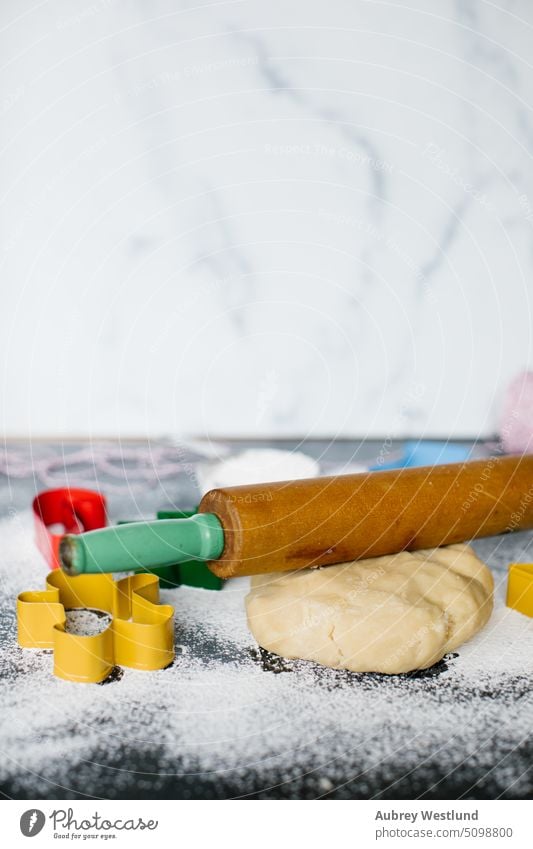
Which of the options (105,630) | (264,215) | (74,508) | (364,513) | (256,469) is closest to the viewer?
(105,630)

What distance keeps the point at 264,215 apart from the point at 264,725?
5.18ft

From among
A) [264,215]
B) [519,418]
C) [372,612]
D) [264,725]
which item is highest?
[264,215]

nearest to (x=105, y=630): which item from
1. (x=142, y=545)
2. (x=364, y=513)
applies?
(x=142, y=545)

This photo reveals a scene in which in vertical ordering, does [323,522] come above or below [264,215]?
below

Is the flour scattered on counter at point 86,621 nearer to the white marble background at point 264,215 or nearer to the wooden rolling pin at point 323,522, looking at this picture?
the wooden rolling pin at point 323,522

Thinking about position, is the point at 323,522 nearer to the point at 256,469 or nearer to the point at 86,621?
the point at 86,621

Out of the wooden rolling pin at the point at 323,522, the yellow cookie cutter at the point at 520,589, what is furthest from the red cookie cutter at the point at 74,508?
the yellow cookie cutter at the point at 520,589

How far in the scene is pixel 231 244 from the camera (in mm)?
2242

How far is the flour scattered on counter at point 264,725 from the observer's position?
2.89 feet

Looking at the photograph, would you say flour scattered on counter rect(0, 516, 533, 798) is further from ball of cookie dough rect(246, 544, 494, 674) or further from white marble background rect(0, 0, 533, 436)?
white marble background rect(0, 0, 533, 436)

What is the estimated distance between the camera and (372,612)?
3.49ft

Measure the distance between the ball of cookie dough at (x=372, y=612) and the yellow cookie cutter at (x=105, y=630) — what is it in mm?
136
